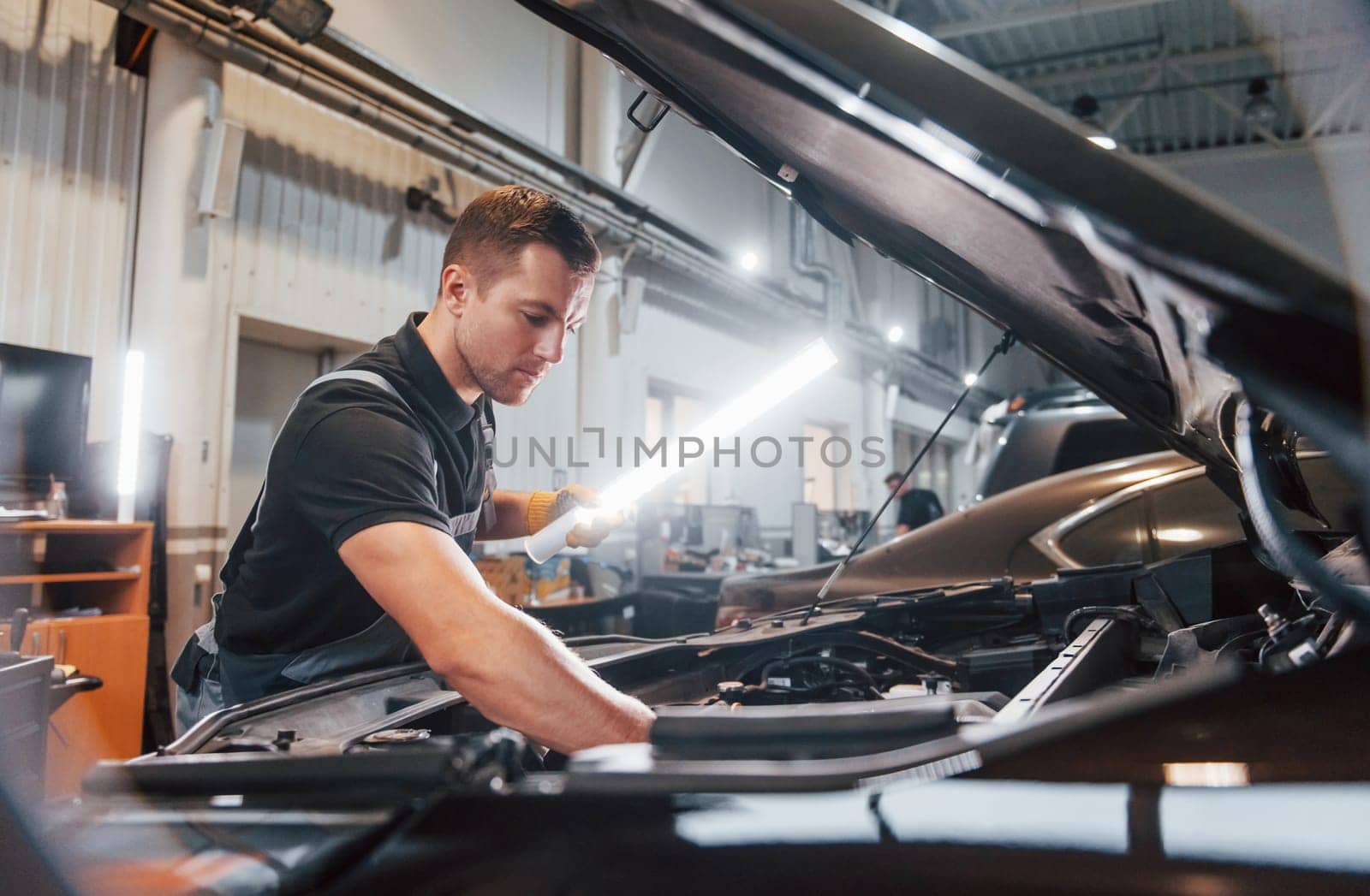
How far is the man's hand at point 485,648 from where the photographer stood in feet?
3.03

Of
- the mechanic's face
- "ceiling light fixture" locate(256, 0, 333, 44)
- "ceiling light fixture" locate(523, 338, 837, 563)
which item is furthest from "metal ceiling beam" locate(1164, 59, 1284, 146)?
the mechanic's face

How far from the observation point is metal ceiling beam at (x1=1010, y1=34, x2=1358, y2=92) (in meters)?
8.58

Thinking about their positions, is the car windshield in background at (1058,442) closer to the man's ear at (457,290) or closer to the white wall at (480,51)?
the man's ear at (457,290)

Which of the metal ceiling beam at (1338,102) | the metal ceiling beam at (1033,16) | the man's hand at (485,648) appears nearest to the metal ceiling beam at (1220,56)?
the metal ceiling beam at (1338,102)

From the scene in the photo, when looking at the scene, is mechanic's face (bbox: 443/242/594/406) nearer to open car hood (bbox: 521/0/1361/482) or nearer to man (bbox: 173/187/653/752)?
man (bbox: 173/187/653/752)

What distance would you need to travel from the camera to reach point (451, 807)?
61cm

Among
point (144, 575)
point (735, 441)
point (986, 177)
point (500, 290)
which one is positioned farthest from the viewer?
point (735, 441)

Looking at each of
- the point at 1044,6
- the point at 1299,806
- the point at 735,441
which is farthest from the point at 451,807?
the point at 1044,6

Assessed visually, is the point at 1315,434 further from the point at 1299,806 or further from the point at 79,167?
the point at 79,167

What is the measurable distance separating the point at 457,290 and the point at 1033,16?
26.2 feet

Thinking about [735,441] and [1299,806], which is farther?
[735,441]

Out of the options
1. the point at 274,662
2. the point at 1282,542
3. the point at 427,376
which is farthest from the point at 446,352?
the point at 1282,542

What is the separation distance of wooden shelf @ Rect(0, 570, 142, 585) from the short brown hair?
2933 mm

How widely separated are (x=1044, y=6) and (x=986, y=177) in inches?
347
